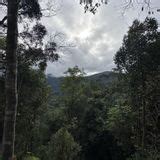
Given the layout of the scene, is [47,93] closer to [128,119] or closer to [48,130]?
[128,119]

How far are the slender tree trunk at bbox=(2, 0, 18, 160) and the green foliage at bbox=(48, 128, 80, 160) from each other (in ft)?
89.7

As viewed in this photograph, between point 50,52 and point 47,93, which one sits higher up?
point 47,93

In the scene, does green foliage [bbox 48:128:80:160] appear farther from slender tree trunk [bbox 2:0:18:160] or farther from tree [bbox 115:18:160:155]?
slender tree trunk [bbox 2:0:18:160]

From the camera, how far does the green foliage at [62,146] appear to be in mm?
34562

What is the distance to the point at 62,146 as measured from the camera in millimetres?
34750

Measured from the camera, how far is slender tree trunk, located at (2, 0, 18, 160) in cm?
725

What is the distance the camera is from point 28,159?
32.2 metres

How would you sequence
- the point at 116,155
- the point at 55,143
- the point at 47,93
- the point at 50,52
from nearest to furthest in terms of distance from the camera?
1. the point at 50,52
2. the point at 55,143
3. the point at 47,93
4. the point at 116,155

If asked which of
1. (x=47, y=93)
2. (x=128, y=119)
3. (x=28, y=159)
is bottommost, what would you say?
(x=28, y=159)

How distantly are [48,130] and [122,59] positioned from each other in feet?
71.8

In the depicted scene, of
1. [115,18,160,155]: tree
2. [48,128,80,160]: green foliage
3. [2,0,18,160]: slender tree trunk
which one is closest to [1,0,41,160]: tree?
[2,0,18,160]: slender tree trunk

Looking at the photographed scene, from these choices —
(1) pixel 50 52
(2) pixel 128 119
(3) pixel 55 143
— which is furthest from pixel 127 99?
(1) pixel 50 52

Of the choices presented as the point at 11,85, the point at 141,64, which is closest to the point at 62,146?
the point at 141,64

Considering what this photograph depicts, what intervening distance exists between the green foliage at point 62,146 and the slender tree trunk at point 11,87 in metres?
27.3
